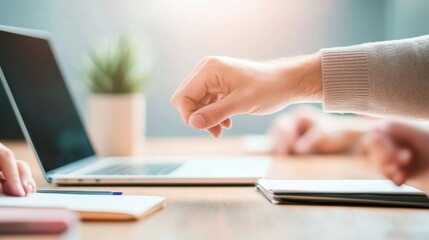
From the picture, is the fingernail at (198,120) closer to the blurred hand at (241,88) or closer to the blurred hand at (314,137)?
the blurred hand at (241,88)

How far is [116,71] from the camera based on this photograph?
1.83 m

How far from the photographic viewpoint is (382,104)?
112 cm

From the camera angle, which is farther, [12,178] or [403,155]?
[403,155]

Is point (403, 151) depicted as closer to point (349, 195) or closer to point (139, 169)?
point (349, 195)

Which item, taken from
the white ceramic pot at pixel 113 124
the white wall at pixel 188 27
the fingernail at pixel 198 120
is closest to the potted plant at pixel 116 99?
the white ceramic pot at pixel 113 124

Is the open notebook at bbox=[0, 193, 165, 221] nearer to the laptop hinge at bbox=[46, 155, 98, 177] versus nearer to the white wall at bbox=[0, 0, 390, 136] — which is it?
the laptop hinge at bbox=[46, 155, 98, 177]

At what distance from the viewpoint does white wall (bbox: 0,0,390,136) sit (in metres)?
2.87

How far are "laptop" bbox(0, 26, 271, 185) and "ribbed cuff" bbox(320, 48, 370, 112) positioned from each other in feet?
0.70

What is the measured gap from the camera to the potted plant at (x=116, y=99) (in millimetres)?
1753

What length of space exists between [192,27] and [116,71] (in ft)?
3.72

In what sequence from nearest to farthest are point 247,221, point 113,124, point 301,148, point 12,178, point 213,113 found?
point 247,221 < point 12,178 < point 213,113 < point 113,124 < point 301,148

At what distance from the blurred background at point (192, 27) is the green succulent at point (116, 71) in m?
0.95

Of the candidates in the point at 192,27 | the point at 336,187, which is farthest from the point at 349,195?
the point at 192,27

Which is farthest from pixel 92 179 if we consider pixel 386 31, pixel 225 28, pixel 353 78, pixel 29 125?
pixel 386 31
